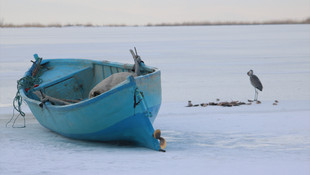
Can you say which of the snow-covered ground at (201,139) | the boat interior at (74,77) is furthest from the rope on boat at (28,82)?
the snow-covered ground at (201,139)

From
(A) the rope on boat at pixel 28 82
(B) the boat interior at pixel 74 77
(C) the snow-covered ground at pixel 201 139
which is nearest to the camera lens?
(C) the snow-covered ground at pixel 201 139

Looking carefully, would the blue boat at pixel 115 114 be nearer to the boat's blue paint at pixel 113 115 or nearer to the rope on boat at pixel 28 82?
the boat's blue paint at pixel 113 115

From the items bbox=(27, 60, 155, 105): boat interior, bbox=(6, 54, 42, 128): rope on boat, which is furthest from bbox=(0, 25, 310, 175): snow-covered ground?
bbox=(27, 60, 155, 105): boat interior

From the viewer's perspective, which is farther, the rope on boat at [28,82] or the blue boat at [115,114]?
the rope on boat at [28,82]

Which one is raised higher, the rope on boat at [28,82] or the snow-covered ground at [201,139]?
the rope on boat at [28,82]

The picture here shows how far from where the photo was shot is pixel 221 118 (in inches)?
324

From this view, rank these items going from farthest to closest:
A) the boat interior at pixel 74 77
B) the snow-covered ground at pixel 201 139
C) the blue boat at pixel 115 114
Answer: the boat interior at pixel 74 77
the blue boat at pixel 115 114
the snow-covered ground at pixel 201 139

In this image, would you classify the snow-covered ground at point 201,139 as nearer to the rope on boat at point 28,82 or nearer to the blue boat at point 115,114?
the blue boat at point 115,114

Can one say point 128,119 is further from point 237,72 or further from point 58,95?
point 237,72

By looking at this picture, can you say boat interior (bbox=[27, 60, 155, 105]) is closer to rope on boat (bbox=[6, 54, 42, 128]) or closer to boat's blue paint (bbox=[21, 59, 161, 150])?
rope on boat (bbox=[6, 54, 42, 128])

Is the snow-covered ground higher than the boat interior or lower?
lower

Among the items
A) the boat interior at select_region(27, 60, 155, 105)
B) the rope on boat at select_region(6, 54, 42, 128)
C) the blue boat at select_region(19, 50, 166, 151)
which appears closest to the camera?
the blue boat at select_region(19, 50, 166, 151)

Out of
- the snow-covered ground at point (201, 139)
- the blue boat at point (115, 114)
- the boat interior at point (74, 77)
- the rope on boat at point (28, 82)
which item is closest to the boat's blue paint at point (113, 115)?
the blue boat at point (115, 114)

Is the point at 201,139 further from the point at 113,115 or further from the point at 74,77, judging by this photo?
the point at 74,77
